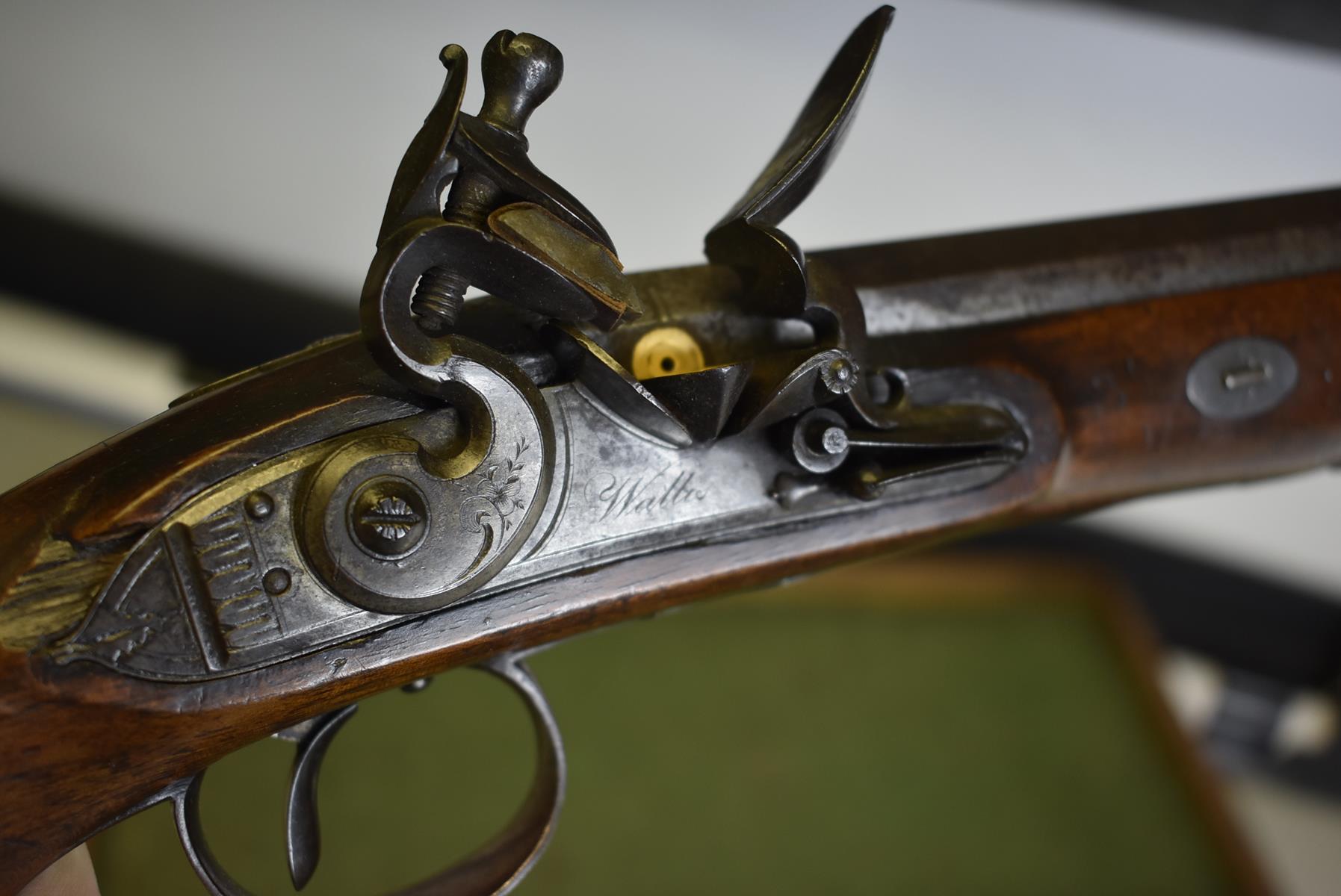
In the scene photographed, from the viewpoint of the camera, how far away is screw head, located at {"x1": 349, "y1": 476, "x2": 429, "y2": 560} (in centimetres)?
109

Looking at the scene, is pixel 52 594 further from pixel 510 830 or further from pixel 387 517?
pixel 510 830

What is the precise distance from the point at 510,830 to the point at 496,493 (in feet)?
2.33

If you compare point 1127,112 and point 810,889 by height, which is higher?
point 1127,112

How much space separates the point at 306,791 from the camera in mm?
1395

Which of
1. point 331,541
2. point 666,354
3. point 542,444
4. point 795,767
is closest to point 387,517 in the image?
point 331,541

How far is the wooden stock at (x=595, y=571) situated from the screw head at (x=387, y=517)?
0.09 meters

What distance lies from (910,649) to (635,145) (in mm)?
1559

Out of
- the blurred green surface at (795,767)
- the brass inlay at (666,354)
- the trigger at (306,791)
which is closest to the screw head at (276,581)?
the trigger at (306,791)

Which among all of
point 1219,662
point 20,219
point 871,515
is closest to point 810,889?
point 871,515

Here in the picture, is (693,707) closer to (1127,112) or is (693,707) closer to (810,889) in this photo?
(810,889)

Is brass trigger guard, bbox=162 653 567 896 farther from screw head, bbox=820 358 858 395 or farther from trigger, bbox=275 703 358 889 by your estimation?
screw head, bbox=820 358 858 395

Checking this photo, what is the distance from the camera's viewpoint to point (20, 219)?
101 inches

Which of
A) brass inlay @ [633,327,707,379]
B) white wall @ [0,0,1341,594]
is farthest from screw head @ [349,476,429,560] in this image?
white wall @ [0,0,1341,594]
